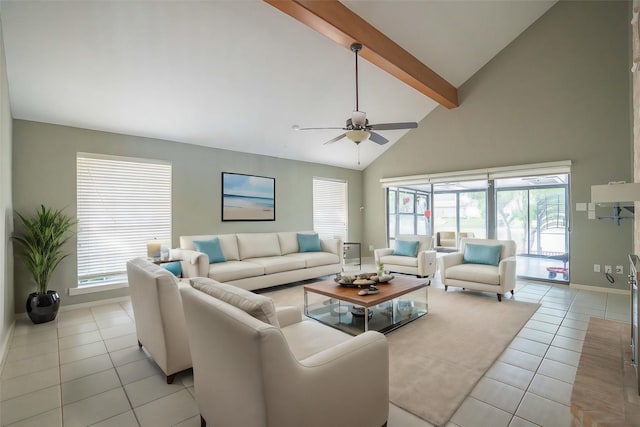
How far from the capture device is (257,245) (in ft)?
17.9

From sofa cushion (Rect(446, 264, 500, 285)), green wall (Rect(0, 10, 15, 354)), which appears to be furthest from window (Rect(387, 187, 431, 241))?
green wall (Rect(0, 10, 15, 354))

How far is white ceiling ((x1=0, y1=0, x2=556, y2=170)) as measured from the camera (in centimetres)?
293

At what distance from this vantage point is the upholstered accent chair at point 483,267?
424 cm

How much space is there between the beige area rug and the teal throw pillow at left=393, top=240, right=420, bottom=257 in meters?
1.41

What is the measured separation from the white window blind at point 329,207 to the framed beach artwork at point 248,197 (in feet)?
4.19

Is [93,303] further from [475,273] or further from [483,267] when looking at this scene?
[483,267]

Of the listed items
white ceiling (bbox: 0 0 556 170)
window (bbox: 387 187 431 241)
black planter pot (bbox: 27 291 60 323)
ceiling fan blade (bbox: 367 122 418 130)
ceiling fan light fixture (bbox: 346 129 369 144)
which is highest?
white ceiling (bbox: 0 0 556 170)

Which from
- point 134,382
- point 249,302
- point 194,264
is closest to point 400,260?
point 194,264

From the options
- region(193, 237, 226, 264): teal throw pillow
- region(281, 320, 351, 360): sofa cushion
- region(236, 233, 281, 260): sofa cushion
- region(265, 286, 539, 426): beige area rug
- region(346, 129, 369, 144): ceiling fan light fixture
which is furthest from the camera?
region(236, 233, 281, 260): sofa cushion

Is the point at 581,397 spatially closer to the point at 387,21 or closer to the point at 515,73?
the point at 387,21

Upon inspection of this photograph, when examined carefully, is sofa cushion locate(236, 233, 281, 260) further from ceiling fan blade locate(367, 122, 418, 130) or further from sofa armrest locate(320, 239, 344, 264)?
ceiling fan blade locate(367, 122, 418, 130)

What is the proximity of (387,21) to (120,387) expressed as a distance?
4838mm

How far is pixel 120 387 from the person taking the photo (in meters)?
2.23

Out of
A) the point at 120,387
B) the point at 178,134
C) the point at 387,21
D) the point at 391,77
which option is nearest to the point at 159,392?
the point at 120,387
